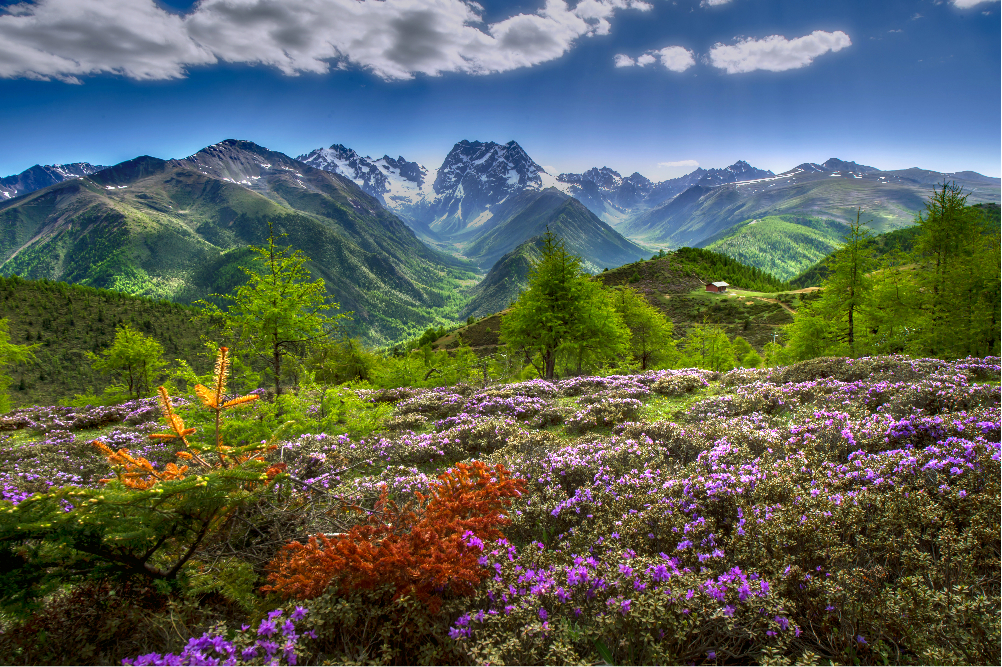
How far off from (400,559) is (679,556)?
267 centimetres

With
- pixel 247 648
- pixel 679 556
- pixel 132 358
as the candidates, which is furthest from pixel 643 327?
pixel 132 358

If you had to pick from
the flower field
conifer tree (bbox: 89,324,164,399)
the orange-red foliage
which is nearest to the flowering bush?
the flower field

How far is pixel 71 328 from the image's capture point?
102m

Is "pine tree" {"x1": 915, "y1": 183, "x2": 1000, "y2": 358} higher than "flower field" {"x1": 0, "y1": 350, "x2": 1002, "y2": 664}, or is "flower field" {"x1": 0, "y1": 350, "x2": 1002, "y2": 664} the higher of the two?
"pine tree" {"x1": 915, "y1": 183, "x2": 1000, "y2": 358}

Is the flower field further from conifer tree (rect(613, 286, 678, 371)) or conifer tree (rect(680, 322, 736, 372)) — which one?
conifer tree (rect(680, 322, 736, 372))

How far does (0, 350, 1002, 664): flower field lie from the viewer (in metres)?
2.97

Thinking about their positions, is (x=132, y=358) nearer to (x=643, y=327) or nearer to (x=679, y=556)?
(x=679, y=556)

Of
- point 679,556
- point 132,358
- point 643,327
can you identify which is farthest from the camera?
point 643,327

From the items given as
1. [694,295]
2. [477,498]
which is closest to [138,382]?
[477,498]

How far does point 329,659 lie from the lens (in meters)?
2.93

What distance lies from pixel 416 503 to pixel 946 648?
4.81 m

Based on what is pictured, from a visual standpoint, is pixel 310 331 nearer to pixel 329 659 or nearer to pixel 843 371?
pixel 329 659

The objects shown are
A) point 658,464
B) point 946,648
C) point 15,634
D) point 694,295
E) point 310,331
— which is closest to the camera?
point 946,648

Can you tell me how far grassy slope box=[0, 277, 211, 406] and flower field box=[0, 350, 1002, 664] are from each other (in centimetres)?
10153
